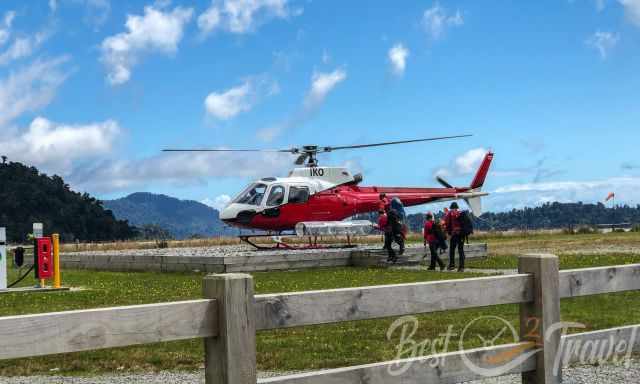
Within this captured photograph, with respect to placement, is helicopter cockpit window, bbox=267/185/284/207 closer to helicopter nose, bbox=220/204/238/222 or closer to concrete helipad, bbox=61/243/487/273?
helicopter nose, bbox=220/204/238/222

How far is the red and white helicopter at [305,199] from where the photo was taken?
28.5 meters

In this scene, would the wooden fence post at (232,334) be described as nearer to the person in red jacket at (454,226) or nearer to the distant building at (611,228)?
the person in red jacket at (454,226)

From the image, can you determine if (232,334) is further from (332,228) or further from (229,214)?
(229,214)

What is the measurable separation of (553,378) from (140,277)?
1780 centimetres

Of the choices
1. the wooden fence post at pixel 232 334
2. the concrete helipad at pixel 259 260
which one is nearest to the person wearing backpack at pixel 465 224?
the concrete helipad at pixel 259 260

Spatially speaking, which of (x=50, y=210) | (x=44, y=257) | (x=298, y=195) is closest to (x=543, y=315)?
(x=44, y=257)

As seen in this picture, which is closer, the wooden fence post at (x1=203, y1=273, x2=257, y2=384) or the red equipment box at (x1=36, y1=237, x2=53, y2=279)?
the wooden fence post at (x1=203, y1=273, x2=257, y2=384)

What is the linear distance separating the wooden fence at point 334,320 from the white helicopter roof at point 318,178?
22824mm

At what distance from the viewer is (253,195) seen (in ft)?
94.2

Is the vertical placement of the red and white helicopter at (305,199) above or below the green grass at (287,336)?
above

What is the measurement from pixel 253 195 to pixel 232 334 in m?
24.6

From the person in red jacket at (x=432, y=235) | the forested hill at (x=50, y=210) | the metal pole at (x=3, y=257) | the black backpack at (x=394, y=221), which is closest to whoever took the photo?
the metal pole at (x=3, y=257)

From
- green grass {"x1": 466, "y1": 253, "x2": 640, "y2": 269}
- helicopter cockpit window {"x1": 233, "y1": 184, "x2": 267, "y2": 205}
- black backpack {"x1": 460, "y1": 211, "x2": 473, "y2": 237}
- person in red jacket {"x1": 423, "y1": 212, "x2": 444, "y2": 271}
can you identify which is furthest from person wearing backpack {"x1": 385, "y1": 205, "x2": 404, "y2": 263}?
helicopter cockpit window {"x1": 233, "y1": 184, "x2": 267, "y2": 205}

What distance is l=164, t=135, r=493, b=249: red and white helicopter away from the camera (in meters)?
28.5
